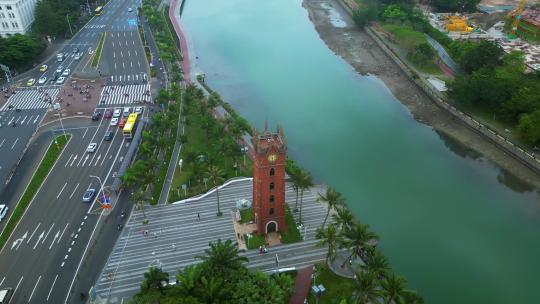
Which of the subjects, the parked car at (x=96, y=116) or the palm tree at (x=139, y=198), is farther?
the parked car at (x=96, y=116)

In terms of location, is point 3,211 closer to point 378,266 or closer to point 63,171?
point 63,171

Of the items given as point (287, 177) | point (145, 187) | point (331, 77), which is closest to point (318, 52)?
point (331, 77)

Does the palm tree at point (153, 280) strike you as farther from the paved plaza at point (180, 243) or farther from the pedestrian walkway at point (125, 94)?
the pedestrian walkway at point (125, 94)

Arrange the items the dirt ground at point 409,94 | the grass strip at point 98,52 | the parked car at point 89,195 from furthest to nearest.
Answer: the grass strip at point 98,52 < the dirt ground at point 409,94 < the parked car at point 89,195

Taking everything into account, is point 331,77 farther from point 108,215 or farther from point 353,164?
point 108,215

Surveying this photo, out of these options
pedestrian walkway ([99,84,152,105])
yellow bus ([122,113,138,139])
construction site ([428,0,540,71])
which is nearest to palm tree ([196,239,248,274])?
yellow bus ([122,113,138,139])

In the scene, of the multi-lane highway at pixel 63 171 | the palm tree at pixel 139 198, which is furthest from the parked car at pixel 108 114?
the palm tree at pixel 139 198
